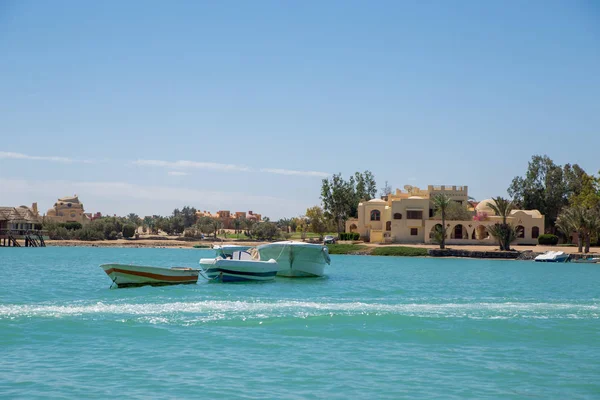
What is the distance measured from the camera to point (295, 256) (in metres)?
43.4

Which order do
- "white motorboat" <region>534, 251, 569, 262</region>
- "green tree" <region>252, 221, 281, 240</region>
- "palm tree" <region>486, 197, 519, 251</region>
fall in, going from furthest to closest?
1. "green tree" <region>252, 221, 281, 240</region>
2. "palm tree" <region>486, 197, 519, 251</region>
3. "white motorboat" <region>534, 251, 569, 262</region>

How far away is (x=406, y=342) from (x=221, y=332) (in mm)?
5131

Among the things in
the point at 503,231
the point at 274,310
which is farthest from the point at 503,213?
the point at 274,310

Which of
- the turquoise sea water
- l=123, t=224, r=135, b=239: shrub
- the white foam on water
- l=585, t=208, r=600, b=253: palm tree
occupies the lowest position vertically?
the turquoise sea water

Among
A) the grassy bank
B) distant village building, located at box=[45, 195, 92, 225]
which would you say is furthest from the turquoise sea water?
distant village building, located at box=[45, 195, 92, 225]

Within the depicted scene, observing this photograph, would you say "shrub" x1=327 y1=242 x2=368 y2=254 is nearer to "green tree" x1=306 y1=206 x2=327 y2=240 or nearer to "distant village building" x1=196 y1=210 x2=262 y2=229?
"green tree" x1=306 y1=206 x2=327 y2=240

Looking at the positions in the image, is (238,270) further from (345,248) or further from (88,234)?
(88,234)

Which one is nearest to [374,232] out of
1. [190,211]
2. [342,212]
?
[342,212]

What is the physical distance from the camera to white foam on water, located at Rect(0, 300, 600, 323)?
2256 cm

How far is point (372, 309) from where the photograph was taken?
82.7 ft

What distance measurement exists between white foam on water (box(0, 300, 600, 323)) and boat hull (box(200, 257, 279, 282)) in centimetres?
1110

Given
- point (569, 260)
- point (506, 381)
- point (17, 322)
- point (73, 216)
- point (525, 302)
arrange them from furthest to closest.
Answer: point (73, 216) → point (569, 260) → point (525, 302) → point (17, 322) → point (506, 381)

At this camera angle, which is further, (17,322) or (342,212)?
(342,212)

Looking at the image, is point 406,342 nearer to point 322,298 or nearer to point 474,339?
point 474,339
